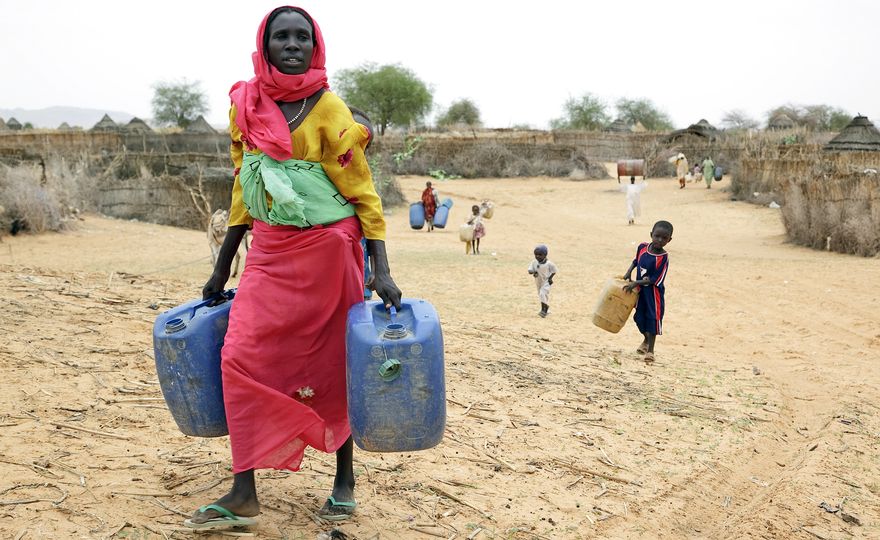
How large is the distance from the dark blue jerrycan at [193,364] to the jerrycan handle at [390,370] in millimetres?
645

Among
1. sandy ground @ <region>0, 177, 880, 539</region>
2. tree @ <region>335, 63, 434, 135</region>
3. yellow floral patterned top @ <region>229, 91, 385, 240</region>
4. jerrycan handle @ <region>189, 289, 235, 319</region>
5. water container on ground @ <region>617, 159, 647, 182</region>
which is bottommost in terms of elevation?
sandy ground @ <region>0, 177, 880, 539</region>

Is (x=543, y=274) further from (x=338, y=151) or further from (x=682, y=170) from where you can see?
(x=682, y=170)

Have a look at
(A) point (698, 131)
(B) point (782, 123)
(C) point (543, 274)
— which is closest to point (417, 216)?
(C) point (543, 274)

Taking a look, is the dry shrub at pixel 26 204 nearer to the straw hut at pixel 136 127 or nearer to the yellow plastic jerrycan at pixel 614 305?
the yellow plastic jerrycan at pixel 614 305

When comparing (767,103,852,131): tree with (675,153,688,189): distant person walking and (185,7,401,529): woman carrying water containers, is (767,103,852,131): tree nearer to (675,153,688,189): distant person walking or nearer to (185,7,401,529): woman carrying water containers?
(675,153,688,189): distant person walking

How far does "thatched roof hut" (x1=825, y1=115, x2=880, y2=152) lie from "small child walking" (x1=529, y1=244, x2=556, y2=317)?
67.6ft

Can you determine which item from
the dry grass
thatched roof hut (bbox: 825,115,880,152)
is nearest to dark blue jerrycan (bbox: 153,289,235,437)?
the dry grass

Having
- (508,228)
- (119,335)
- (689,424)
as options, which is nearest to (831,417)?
(689,424)

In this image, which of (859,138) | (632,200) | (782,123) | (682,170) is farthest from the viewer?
(782,123)

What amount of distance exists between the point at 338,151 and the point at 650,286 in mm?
4646

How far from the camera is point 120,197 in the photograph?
18.1 metres

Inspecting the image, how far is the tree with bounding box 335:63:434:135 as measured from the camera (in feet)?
171

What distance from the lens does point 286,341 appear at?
2730 mm

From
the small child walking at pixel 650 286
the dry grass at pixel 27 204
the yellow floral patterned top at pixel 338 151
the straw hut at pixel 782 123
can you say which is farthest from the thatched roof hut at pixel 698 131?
the yellow floral patterned top at pixel 338 151
